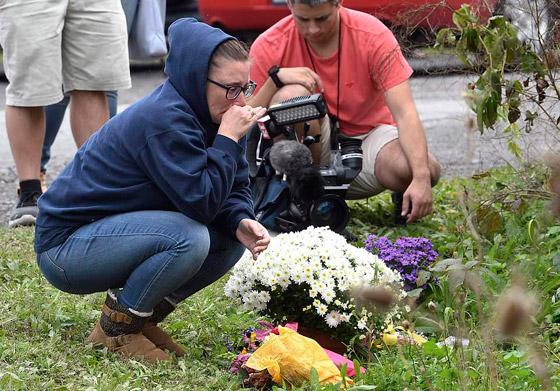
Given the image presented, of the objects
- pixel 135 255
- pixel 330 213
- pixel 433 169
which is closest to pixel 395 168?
pixel 433 169

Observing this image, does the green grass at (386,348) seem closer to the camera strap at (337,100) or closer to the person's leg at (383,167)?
the person's leg at (383,167)

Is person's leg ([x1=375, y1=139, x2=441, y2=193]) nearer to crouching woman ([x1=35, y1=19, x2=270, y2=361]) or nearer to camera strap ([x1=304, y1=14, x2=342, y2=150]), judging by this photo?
camera strap ([x1=304, y1=14, x2=342, y2=150])

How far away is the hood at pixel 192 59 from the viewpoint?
2.62 meters

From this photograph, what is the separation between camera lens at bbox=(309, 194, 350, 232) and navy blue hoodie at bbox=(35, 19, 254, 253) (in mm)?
1227

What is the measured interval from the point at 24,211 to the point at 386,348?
2.33 meters

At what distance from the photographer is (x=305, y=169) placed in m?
3.94

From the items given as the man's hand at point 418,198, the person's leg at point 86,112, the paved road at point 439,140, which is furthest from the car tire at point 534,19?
the person's leg at point 86,112

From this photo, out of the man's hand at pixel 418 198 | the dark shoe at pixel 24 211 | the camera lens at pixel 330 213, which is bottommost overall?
the dark shoe at pixel 24 211

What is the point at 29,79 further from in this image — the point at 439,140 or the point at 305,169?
the point at 439,140

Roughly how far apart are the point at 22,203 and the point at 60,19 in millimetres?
905

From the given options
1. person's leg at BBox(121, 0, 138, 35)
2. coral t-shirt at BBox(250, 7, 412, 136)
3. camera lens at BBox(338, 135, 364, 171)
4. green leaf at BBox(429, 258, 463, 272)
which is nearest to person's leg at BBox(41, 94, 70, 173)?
person's leg at BBox(121, 0, 138, 35)

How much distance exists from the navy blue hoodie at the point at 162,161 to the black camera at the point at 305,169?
1.15m

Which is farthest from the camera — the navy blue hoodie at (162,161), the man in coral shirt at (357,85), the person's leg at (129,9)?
the person's leg at (129,9)

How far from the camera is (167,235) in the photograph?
103 inches
